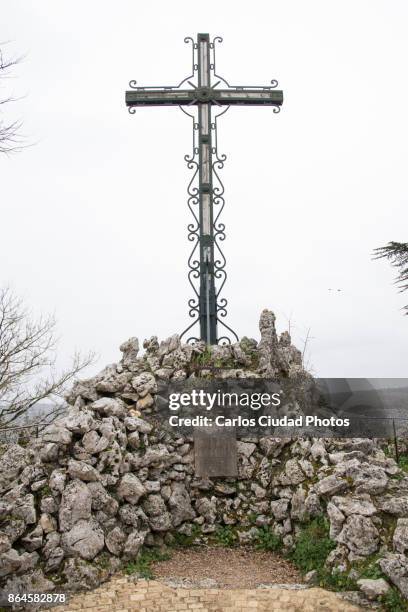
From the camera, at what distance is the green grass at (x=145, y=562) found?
736cm

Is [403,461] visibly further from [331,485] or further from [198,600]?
[198,600]

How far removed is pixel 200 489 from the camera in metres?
8.91

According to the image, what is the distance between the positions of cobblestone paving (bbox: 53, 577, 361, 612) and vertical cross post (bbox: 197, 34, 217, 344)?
167 inches

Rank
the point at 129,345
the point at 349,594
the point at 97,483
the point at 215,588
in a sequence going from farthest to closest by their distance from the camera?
the point at 129,345 → the point at 97,483 → the point at 215,588 → the point at 349,594

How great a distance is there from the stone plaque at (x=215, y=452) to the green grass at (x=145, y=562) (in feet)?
4.30

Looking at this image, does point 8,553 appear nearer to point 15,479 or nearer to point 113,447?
point 15,479

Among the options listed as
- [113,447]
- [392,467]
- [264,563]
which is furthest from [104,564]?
[392,467]

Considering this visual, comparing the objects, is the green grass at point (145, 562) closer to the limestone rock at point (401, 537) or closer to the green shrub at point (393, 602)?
the green shrub at point (393, 602)

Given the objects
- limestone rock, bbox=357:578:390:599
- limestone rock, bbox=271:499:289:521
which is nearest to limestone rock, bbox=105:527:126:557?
limestone rock, bbox=271:499:289:521

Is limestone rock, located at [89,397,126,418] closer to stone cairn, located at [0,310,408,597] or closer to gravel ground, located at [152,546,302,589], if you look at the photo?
stone cairn, located at [0,310,408,597]

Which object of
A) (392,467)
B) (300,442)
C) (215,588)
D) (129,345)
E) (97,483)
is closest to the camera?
(215,588)

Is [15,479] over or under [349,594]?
over

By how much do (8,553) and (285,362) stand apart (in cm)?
518

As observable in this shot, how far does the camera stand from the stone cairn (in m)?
7.16
